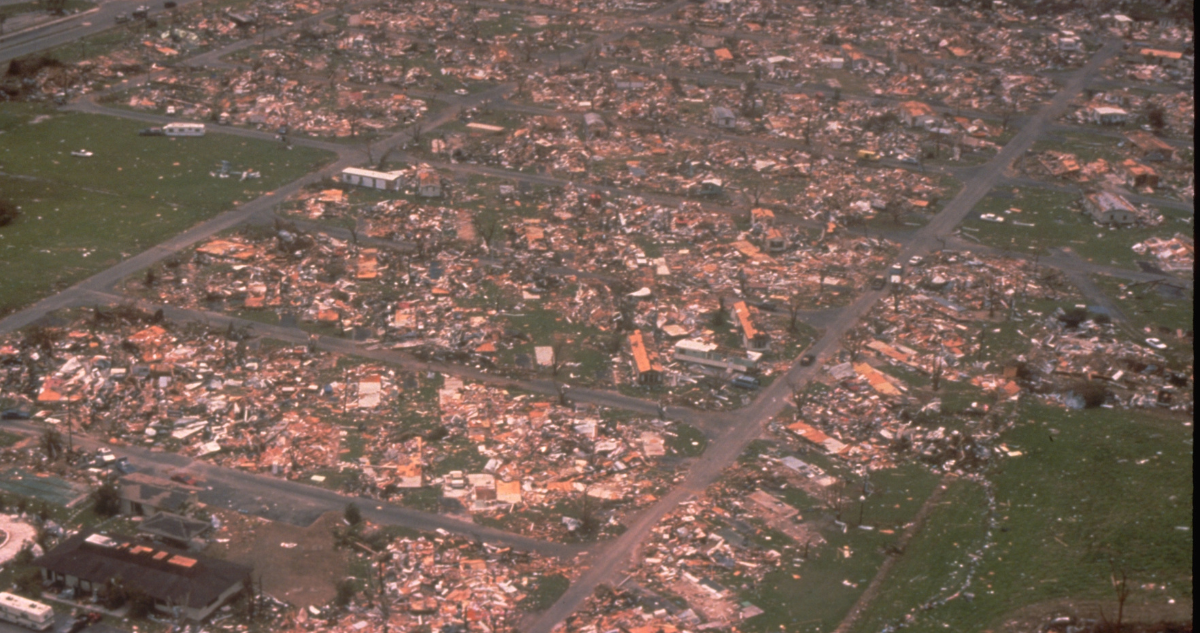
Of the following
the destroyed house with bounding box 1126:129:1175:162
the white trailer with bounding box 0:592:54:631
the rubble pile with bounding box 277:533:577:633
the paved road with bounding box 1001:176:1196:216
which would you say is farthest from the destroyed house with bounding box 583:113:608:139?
the white trailer with bounding box 0:592:54:631

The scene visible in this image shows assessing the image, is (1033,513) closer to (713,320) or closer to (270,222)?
(713,320)

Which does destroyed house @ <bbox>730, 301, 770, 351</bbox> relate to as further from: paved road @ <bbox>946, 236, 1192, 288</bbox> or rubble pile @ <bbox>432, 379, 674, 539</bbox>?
paved road @ <bbox>946, 236, 1192, 288</bbox>

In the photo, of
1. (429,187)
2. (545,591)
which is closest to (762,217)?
(429,187)

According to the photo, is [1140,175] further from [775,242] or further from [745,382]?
[745,382]

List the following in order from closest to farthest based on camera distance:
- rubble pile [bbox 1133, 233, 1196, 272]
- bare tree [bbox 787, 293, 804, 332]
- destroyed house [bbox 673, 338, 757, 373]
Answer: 1. destroyed house [bbox 673, 338, 757, 373]
2. bare tree [bbox 787, 293, 804, 332]
3. rubble pile [bbox 1133, 233, 1196, 272]

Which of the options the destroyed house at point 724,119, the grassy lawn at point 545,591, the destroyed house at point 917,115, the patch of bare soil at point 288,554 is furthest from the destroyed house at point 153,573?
the destroyed house at point 917,115

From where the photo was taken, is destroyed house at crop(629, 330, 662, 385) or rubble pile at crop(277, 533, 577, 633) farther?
destroyed house at crop(629, 330, 662, 385)

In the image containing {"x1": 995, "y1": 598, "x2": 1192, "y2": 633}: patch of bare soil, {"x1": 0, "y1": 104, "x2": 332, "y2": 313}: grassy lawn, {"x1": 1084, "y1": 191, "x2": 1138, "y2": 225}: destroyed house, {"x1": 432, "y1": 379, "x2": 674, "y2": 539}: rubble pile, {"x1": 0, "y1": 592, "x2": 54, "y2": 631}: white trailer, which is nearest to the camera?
{"x1": 995, "y1": 598, "x2": 1192, "y2": 633}: patch of bare soil

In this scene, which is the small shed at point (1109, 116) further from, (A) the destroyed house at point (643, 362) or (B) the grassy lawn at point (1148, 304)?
(A) the destroyed house at point (643, 362)
